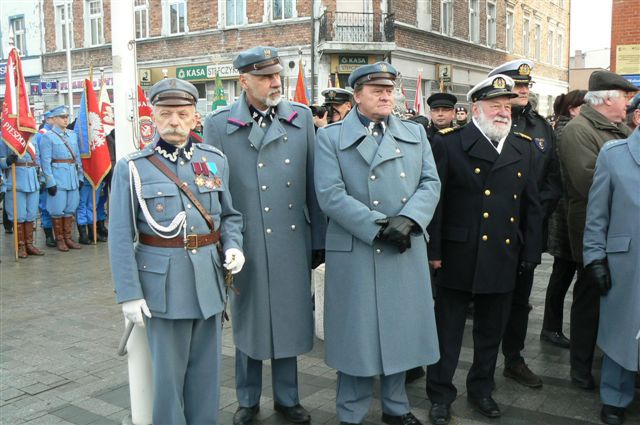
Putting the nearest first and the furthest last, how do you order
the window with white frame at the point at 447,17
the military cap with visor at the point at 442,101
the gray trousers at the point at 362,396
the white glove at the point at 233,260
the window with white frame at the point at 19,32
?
the white glove at the point at 233,260 → the gray trousers at the point at 362,396 → the military cap with visor at the point at 442,101 → the window with white frame at the point at 447,17 → the window with white frame at the point at 19,32

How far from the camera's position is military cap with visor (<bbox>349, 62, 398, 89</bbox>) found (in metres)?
3.97

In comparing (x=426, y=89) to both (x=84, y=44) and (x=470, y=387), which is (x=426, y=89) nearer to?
(x=84, y=44)

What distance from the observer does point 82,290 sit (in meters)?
8.14

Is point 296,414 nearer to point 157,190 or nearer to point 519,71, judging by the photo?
point 157,190

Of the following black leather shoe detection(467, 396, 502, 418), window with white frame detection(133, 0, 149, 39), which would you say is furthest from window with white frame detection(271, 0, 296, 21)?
black leather shoe detection(467, 396, 502, 418)

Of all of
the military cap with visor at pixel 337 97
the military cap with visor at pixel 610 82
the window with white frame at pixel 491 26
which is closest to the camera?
the military cap with visor at pixel 610 82

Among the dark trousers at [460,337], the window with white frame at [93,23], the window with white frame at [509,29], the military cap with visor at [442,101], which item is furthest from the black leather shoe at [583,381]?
the window with white frame at [509,29]

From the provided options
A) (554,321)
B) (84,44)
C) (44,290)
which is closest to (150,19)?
(84,44)

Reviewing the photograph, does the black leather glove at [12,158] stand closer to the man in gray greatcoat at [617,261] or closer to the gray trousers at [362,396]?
the gray trousers at [362,396]

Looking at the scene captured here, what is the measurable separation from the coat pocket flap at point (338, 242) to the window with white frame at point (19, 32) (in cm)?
3268

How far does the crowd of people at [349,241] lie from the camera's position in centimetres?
354

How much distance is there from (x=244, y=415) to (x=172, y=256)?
4.30 ft

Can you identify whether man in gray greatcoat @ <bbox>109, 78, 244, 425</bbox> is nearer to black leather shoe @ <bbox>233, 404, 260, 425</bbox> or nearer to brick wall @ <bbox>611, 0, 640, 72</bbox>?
black leather shoe @ <bbox>233, 404, 260, 425</bbox>

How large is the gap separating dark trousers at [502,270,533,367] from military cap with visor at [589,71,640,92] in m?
1.46
